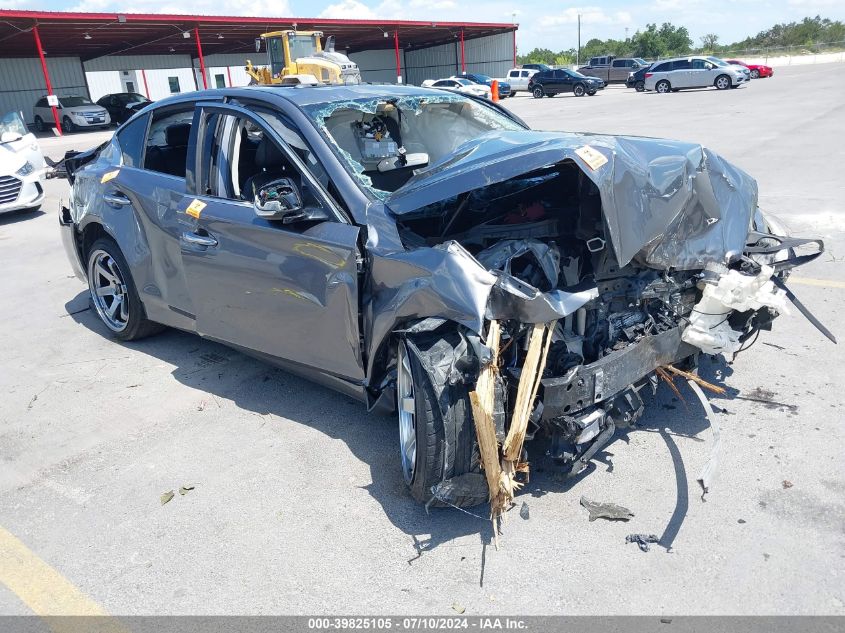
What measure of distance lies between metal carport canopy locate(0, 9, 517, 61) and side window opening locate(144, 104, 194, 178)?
27.1 metres

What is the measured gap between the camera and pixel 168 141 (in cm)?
493

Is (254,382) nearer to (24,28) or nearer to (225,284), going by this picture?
(225,284)

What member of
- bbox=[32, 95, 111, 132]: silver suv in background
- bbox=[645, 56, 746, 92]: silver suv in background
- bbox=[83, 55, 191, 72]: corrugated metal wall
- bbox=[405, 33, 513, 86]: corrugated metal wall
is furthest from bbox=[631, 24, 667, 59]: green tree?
bbox=[32, 95, 111, 132]: silver suv in background

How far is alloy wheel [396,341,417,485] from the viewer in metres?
Result: 3.04

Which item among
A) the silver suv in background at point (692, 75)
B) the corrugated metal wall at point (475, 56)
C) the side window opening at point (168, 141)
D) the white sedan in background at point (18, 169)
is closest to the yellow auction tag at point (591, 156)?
the side window opening at point (168, 141)

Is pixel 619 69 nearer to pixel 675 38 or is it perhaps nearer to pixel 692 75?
pixel 692 75

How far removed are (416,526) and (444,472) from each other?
13.2 inches

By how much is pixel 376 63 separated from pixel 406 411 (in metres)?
52.1

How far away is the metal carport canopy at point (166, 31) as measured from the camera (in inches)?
1125

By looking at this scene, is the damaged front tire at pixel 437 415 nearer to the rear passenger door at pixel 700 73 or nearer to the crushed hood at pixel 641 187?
the crushed hood at pixel 641 187

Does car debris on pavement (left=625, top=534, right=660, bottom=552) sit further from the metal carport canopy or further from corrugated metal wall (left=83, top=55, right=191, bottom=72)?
corrugated metal wall (left=83, top=55, right=191, bottom=72)

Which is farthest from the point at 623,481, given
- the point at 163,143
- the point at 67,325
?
the point at 67,325

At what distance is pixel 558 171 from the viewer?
3.54 m

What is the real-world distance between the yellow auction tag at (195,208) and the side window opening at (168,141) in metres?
0.80
